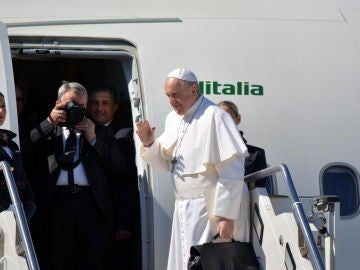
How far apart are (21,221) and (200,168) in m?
1.62

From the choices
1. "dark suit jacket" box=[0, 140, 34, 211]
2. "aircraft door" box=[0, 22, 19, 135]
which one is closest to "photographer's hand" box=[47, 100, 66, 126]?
"aircraft door" box=[0, 22, 19, 135]

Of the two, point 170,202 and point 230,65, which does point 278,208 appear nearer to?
point 170,202

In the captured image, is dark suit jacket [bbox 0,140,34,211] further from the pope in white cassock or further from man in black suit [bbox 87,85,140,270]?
man in black suit [bbox 87,85,140,270]

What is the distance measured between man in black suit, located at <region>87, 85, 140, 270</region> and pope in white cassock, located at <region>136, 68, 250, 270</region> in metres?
0.77

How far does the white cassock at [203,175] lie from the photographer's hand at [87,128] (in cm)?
54

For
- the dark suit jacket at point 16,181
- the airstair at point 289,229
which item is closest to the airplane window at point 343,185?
the airstair at point 289,229

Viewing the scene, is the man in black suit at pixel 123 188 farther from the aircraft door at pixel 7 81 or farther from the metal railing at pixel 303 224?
the metal railing at pixel 303 224

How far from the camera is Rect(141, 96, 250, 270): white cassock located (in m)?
6.99

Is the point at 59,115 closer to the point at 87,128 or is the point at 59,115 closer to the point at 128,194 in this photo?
the point at 87,128

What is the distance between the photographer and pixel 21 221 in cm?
611

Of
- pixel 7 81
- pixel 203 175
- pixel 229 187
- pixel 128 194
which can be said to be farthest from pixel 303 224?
pixel 7 81

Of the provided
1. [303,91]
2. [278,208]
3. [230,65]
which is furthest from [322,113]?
[278,208]

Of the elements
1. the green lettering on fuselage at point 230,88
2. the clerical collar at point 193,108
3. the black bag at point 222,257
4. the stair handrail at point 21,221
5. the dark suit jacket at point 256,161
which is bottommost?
the black bag at point 222,257

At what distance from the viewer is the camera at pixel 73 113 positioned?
7.46 meters
